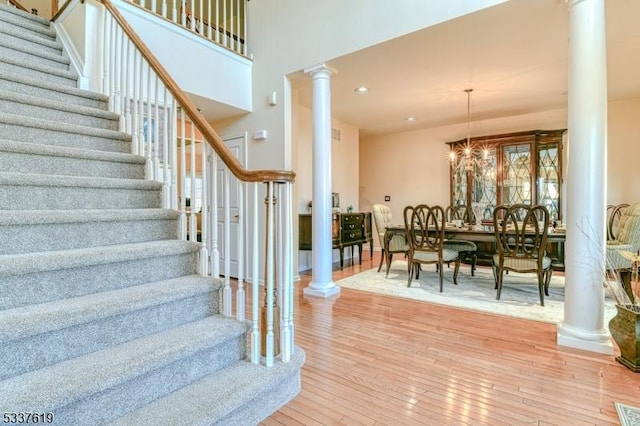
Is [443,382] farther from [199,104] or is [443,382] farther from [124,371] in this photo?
[199,104]

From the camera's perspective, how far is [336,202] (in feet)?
19.0

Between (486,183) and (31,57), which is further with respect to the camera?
(486,183)

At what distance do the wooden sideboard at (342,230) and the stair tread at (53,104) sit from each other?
286 centimetres

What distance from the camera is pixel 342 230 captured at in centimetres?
534

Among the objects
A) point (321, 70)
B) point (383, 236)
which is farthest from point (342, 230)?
point (321, 70)

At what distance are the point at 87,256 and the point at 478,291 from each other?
12.2 ft

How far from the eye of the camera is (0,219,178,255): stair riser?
1601mm

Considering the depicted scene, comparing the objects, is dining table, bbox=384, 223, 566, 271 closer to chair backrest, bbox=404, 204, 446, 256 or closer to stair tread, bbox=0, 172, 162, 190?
chair backrest, bbox=404, 204, 446, 256

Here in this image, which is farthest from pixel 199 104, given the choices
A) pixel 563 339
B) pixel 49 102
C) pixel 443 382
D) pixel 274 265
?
pixel 563 339

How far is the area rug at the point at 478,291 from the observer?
3.18m

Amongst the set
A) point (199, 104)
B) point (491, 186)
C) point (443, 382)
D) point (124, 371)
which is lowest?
point (443, 382)

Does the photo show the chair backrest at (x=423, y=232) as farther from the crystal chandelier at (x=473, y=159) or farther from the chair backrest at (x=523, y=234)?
the crystal chandelier at (x=473, y=159)

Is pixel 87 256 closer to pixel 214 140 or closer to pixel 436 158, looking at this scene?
pixel 214 140

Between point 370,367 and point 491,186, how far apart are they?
4.62 m
